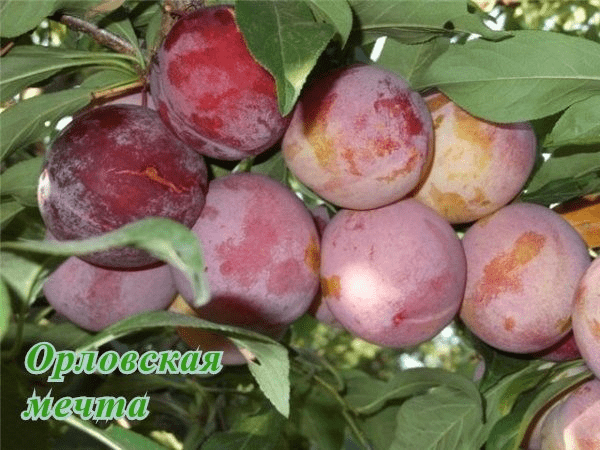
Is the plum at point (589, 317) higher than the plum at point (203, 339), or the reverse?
the plum at point (589, 317)

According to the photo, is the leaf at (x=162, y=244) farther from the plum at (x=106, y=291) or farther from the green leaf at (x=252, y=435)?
the green leaf at (x=252, y=435)

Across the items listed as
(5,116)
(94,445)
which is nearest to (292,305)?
(5,116)

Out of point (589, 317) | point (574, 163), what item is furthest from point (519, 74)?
point (589, 317)

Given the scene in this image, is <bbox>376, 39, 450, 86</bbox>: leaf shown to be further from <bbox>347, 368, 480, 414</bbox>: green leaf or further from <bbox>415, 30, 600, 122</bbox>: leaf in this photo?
<bbox>347, 368, 480, 414</bbox>: green leaf

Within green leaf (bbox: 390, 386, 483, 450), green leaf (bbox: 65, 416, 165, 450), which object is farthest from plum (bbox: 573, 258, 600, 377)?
green leaf (bbox: 65, 416, 165, 450)

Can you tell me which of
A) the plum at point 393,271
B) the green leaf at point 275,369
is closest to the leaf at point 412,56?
the plum at point 393,271
